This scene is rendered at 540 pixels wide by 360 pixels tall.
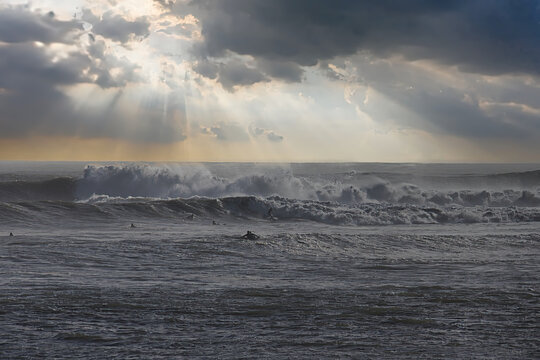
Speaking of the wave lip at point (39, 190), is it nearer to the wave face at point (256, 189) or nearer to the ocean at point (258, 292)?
the wave face at point (256, 189)

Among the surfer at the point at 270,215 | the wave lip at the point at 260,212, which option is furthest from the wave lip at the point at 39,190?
the surfer at the point at 270,215

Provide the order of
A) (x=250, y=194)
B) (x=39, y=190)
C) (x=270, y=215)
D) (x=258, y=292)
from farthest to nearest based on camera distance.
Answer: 1. (x=39, y=190)
2. (x=250, y=194)
3. (x=270, y=215)
4. (x=258, y=292)

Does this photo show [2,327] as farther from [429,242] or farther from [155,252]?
[429,242]

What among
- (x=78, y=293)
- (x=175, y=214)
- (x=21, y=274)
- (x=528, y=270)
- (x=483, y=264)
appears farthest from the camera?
(x=175, y=214)

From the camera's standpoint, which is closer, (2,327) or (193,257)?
(2,327)

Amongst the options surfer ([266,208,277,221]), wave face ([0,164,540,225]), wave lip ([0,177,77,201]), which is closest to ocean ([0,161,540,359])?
surfer ([266,208,277,221])

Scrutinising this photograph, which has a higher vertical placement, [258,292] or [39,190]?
[39,190]

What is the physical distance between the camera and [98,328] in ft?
25.1

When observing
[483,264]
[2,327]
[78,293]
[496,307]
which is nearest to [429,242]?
[483,264]

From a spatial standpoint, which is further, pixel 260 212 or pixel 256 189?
pixel 256 189

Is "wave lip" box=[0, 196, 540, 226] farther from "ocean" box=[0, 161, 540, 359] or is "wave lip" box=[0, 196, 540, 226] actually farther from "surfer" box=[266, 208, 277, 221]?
"ocean" box=[0, 161, 540, 359]

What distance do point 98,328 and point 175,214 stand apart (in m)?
20.4

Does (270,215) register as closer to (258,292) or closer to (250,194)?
(250,194)

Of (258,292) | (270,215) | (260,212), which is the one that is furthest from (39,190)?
(258,292)
